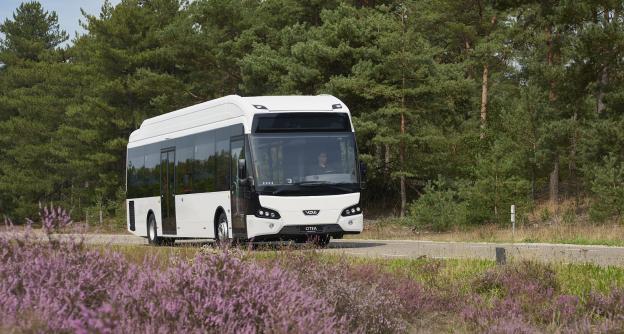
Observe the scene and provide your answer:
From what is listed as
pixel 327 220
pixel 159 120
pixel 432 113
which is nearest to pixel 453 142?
pixel 432 113

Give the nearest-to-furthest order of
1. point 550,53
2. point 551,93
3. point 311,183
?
point 311,183 → point 551,93 → point 550,53

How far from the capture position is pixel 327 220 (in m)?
20.0

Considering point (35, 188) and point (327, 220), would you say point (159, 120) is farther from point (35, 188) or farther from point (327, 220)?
point (35, 188)

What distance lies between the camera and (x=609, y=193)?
31766 mm

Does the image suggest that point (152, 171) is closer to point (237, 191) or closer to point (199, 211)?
point (199, 211)

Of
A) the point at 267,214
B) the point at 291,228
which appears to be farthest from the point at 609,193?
the point at 267,214

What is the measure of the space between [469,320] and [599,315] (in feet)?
4.20

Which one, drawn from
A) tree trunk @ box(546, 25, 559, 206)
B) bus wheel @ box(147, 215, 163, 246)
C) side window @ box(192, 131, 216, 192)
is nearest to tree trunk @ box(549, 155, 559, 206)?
tree trunk @ box(546, 25, 559, 206)

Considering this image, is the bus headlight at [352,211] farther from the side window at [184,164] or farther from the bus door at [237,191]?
the side window at [184,164]

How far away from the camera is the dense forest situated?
3494 cm

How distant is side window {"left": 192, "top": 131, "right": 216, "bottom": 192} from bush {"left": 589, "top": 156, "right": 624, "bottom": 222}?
15.8 meters

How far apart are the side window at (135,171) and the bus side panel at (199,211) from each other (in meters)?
3.64

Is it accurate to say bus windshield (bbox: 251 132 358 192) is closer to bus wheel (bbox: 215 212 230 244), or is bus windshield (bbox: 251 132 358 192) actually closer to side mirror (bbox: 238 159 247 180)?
side mirror (bbox: 238 159 247 180)

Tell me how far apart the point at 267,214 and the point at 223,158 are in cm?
209
